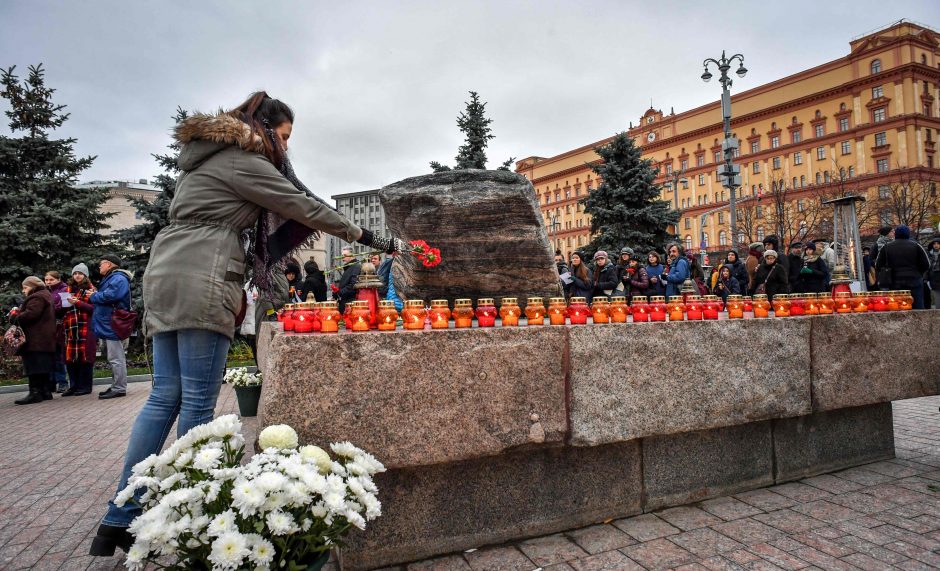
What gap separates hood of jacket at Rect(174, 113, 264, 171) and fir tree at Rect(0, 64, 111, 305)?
14.7 metres

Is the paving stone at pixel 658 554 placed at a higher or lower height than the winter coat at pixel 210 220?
lower

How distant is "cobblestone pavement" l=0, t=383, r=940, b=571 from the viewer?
248cm

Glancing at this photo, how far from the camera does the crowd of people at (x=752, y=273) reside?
26.8ft

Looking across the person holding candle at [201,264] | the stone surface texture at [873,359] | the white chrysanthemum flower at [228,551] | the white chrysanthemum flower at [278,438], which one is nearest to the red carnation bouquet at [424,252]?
the person holding candle at [201,264]

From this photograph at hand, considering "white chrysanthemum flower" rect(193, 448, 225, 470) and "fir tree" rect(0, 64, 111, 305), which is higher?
"fir tree" rect(0, 64, 111, 305)

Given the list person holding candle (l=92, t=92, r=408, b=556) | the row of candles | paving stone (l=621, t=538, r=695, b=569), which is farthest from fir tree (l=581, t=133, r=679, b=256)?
person holding candle (l=92, t=92, r=408, b=556)

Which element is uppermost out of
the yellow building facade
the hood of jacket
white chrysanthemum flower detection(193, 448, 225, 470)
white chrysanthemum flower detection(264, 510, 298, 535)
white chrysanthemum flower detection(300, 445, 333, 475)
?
the yellow building facade

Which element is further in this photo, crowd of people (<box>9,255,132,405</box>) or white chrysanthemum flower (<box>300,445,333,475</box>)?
crowd of people (<box>9,255,132,405</box>)

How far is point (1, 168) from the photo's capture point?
15125mm

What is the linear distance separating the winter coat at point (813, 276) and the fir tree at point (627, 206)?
8.28m

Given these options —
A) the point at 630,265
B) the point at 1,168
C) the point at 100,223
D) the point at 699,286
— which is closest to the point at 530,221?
the point at 630,265

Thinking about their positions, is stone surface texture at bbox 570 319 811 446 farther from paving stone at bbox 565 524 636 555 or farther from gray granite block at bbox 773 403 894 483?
paving stone at bbox 565 524 636 555

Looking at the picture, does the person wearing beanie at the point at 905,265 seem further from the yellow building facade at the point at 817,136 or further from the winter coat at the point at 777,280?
the yellow building facade at the point at 817,136

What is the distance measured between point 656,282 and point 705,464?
19.6 ft
